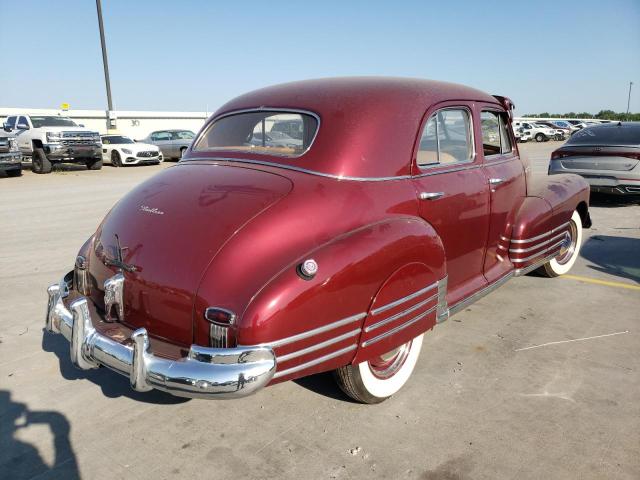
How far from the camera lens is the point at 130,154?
1894 cm

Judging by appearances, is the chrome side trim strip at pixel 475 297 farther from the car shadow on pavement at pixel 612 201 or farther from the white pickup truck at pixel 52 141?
the white pickup truck at pixel 52 141

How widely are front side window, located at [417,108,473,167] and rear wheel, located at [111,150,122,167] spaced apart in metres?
17.6

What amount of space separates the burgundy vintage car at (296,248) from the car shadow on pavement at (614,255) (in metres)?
2.45

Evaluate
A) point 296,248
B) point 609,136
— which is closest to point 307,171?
point 296,248

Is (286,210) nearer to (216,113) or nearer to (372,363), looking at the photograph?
(372,363)

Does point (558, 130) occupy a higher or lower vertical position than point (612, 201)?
lower

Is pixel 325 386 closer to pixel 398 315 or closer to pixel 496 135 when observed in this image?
pixel 398 315

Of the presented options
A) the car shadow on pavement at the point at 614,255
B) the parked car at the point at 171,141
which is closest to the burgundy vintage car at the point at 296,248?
the car shadow on pavement at the point at 614,255

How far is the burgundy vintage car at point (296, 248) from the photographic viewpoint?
2346 millimetres

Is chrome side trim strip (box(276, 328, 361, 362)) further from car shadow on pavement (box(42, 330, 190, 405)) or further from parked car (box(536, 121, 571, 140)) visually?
parked car (box(536, 121, 571, 140))

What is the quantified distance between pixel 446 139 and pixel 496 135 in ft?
3.44

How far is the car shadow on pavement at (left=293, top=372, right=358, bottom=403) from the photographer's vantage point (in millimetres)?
3113

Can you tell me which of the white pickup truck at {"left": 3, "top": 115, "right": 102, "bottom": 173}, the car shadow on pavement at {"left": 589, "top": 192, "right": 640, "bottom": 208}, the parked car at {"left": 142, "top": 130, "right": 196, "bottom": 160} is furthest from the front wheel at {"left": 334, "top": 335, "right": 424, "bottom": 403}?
the parked car at {"left": 142, "top": 130, "right": 196, "bottom": 160}

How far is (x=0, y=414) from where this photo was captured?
2.93m
